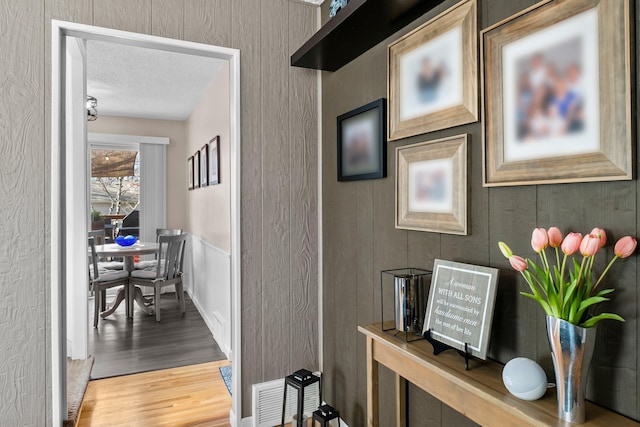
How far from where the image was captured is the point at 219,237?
405 cm

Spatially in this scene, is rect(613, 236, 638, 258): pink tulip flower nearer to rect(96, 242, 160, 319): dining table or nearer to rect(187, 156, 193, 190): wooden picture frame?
rect(96, 242, 160, 319): dining table

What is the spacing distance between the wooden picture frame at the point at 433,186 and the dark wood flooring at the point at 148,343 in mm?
2529

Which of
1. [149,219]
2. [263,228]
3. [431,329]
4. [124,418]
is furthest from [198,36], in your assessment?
[149,219]

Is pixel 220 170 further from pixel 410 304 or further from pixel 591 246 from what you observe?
pixel 591 246

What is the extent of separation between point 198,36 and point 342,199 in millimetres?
1217

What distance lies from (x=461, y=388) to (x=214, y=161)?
351 cm

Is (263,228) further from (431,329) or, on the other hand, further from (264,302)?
(431,329)

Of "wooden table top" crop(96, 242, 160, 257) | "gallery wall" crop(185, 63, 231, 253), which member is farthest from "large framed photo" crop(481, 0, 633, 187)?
"wooden table top" crop(96, 242, 160, 257)

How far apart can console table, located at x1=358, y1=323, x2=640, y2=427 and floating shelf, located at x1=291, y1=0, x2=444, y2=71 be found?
1.30 metres

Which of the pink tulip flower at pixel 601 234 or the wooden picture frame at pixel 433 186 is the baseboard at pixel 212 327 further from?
the pink tulip flower at pixel 601 234

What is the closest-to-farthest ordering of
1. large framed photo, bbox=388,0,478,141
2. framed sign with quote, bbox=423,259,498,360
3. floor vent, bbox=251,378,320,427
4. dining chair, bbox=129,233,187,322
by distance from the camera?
framed sign with quote, bbox=423,259,498,360 < large framed photo, bbox=388,0,478,141 < floor vent, bbox=251,378,320,427 < dining chair, bbox=129,233,187,322

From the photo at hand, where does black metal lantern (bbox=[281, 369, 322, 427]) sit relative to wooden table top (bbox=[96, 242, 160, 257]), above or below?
below

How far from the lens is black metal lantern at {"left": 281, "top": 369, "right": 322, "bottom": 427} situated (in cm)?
208

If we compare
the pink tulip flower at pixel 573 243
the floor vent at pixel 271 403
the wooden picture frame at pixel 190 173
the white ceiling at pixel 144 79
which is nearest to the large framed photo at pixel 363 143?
the pink tulip flower at pixel 573 243
